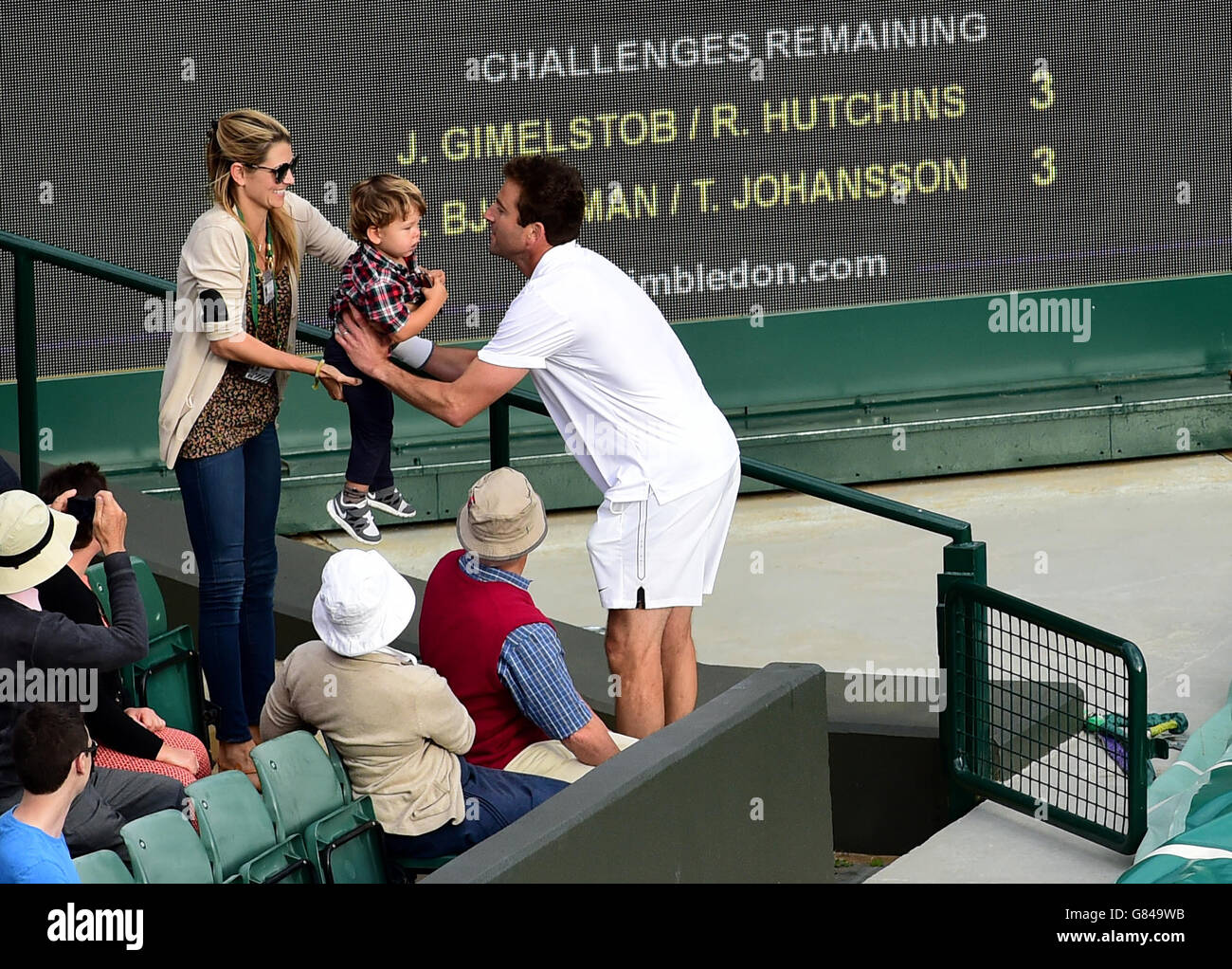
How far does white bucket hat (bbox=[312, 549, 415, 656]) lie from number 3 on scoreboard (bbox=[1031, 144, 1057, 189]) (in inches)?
267

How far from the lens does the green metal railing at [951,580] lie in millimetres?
5867

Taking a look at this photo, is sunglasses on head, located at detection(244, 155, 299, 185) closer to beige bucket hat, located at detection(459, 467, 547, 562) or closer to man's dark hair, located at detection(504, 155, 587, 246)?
man's dark hair, located at detection(504, 155, 587, 246)

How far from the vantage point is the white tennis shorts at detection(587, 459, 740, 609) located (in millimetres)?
5191

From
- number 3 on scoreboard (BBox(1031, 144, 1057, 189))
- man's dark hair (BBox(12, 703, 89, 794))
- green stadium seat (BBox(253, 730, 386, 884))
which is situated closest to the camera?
man's dark hair (BBox(12, 703, 89, 794))

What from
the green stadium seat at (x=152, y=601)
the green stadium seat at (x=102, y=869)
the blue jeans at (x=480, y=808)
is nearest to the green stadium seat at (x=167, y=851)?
the green stadium seat at (x=102, y=869)

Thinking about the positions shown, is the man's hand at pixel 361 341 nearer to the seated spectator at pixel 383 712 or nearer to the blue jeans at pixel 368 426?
the blue jeans at pixel 368 426

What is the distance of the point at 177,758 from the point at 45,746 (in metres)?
1.15

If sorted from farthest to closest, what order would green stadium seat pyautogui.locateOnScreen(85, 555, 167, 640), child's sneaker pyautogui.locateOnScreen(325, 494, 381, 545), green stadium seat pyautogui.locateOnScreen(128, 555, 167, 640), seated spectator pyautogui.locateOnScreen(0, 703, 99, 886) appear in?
1. child's sneaker pyautogui.locateOnScreen(325, 494, 381, 545)
2. green stadium seat pyautogui.locateOnScreen(128, 555, 167, 640)
3. green stadium seat pyautogui.locateOnScreen(85, 555, 167, 640)
4. seated spectator pyautogui.locateOnScreen(0, 703, 99, 886)

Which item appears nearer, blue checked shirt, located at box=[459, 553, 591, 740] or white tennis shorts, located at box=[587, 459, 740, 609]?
blue checked shirt, located at box=[459, 553, 591, 740]

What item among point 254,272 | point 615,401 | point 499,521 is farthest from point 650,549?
point 254,272

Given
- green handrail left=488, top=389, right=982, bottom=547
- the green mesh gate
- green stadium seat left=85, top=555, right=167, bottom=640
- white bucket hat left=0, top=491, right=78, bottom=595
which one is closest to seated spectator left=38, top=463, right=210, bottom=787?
white bucket hat left=0, top=491, right=78, bottom=595

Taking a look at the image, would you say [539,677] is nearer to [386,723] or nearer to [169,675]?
[386,723]

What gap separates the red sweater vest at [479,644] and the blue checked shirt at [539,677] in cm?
2

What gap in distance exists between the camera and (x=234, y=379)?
17.5ft
